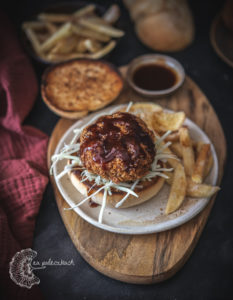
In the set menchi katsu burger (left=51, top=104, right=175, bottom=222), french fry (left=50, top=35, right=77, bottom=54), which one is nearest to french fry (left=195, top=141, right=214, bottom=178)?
menchi katsu burger (left=51, top=104, right=175, bottom=222)

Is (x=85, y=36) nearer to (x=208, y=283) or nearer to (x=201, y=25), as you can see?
(x=201, y=25)

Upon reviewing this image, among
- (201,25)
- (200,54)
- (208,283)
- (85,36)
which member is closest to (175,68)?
(200,54)

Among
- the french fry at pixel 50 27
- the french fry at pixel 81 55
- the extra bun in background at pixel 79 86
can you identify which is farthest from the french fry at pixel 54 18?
the extra bun in background at pixel 79 86

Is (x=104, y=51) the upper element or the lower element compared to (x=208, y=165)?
upper

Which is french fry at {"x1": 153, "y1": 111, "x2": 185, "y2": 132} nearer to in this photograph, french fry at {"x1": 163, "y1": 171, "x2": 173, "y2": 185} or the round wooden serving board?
french fry at {"x1": 163, "y1": 171, "x2": 173, "y2": 185}

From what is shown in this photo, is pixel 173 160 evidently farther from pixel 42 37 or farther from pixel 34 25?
pixel 34 25

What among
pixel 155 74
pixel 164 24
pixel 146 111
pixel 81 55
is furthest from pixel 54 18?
pixel 146 111

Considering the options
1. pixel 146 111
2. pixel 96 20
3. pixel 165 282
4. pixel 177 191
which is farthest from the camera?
pixel 96 20
